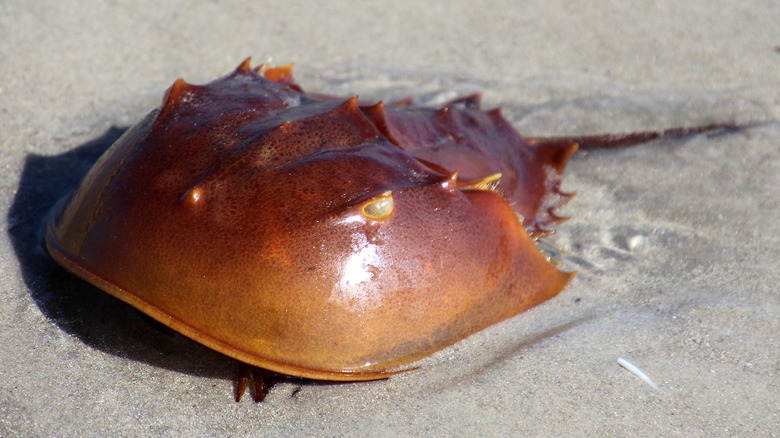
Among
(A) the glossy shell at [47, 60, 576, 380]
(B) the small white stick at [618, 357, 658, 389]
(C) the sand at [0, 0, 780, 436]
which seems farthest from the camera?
(B) the small white stick at [618, 357, 658, 389]

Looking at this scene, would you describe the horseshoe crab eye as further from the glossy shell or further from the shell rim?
the shell rim

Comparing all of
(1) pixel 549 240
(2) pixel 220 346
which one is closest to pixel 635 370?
(1) pixel 549 240

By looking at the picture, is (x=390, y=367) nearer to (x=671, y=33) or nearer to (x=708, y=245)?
(x=708, y=245)

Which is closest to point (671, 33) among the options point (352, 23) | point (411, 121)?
point (352, 23)

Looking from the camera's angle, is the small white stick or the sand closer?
the sand

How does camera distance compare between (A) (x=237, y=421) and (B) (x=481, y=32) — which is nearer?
(A) (x=237, y=421)

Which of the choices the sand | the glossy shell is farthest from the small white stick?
the glossy shell

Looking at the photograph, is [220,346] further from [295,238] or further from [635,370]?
[635,370]
